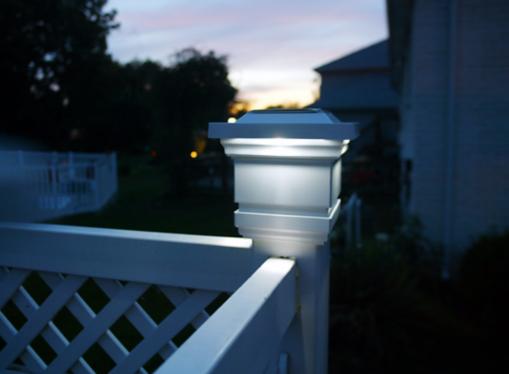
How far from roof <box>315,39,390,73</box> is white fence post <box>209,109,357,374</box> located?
12998mm

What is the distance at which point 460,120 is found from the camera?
3488 millimetres

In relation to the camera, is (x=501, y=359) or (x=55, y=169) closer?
(x=501, y=359)

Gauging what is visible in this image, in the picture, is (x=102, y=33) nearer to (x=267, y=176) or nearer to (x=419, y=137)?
(x=419, y=137)

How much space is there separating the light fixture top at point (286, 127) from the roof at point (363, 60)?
12979 millimetres

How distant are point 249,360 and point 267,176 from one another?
1.29ft

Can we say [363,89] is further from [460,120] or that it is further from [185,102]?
[460,120]

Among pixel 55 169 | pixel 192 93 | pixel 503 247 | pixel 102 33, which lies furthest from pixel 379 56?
pixel 503 247

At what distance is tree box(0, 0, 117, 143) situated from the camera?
14.3 feet

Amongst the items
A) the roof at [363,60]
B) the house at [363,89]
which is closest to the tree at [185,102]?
the house at [363,89]

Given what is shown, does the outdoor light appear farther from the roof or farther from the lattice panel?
the roof

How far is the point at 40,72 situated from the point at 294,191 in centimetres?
475

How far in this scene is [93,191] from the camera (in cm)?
606

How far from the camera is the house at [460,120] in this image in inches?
119

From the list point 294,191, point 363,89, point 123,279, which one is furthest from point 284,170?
point 363,89
